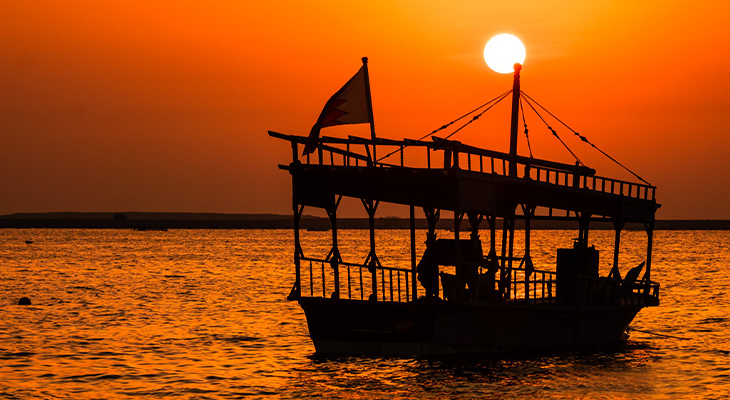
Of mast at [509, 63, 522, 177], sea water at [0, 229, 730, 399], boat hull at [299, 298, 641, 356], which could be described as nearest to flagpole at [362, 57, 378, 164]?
boat hull at [299, 298, 641, 356]

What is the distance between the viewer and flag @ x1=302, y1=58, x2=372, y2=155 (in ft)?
72.3

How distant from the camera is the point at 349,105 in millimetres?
22125

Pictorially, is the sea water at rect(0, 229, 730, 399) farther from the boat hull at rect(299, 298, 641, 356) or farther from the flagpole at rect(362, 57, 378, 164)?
the flagpole at rect(362, 57, 378, 164)

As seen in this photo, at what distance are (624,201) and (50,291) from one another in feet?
132

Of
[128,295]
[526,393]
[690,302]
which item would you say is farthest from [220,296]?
[526,393]

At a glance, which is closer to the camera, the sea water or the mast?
Result: the sea water

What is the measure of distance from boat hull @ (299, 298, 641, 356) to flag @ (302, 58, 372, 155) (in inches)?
176

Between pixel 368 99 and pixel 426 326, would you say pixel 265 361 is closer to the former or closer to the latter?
pixel 426 326

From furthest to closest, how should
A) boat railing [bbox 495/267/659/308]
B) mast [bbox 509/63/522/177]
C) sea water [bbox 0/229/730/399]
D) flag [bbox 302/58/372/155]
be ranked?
mast [bbox 509/63/522/177] < boat railing [bbox 495/267/659/308] < sea water [bbox 0/229/730/399] < flag [bbox 302/58/372/155]

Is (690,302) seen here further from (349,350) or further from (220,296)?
(349,350)

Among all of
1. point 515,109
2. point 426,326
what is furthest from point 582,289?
point 515,109

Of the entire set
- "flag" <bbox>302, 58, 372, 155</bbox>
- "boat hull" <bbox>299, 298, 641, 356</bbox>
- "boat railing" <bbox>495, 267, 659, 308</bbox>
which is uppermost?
"flag" <bbox>302, 58, 372, 155</bbox>

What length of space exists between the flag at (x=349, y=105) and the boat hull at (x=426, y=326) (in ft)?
14.6

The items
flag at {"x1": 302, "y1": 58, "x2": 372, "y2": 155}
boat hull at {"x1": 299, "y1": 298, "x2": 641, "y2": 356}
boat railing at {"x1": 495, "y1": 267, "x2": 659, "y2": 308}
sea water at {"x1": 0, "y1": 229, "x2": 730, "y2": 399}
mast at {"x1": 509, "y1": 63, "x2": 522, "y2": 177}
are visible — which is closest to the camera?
flag at {"x1": 302, "y1": 58, "x2": 372, "y2": 155}
